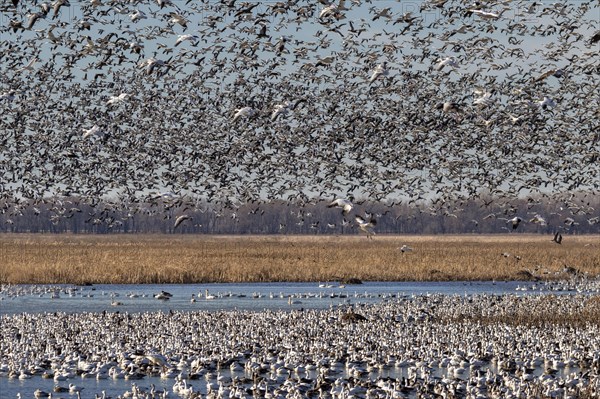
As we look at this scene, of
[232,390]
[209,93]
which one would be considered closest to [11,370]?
[232,390]

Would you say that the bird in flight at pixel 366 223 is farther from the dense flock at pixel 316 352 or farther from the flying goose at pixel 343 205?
the dense flock at pixel 316 352

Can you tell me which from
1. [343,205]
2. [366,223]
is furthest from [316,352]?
[366,223]

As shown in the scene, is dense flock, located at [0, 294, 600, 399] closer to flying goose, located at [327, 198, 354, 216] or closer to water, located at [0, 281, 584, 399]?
flying goose, located at [327, 198, 354, 216]

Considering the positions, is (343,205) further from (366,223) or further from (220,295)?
(220,295)

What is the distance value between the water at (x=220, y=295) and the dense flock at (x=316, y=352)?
3.96 metres

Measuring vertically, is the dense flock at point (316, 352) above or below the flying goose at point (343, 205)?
below

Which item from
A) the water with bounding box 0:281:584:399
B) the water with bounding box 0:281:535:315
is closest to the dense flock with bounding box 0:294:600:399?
the water with bounding box 0:281:584:399

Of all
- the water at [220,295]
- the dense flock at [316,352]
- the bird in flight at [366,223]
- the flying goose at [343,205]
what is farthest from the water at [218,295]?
the flying goose at [343,205]

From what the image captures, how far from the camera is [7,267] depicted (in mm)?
55281

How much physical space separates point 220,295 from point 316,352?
62.3ft

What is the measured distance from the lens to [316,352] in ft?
82.9

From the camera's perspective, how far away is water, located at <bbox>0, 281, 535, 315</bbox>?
39.1 metres

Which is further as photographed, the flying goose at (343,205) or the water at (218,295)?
the water at (218,295)

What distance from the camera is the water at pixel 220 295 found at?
1540 inches
